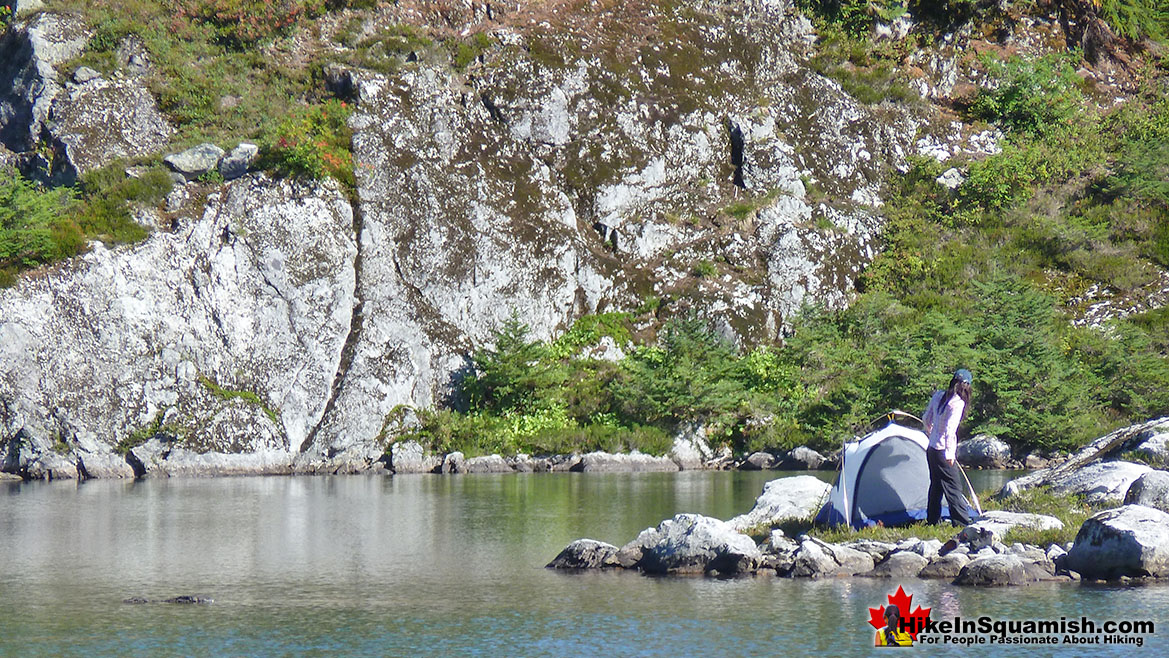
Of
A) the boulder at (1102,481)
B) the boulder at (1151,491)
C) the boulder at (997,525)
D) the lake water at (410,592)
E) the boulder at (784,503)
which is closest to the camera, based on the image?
the lake water at (410,592)

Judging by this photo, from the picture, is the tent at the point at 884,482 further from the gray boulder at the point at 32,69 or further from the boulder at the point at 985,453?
the gray boulder at the point at 32,69

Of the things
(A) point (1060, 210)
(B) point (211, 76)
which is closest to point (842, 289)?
(A) point (1060, 210)

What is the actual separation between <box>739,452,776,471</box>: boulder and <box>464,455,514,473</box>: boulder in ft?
26.6

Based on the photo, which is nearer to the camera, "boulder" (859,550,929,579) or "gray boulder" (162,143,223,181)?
"boulder" (859,550,929,579)

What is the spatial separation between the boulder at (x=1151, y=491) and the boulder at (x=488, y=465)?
79.5ft

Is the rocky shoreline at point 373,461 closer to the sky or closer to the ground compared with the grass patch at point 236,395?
closer to the ground

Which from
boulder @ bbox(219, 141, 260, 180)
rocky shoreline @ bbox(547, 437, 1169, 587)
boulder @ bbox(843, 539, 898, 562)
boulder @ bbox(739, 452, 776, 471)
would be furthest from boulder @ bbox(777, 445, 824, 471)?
boulder @ bbox(219, 141, 260, 180)

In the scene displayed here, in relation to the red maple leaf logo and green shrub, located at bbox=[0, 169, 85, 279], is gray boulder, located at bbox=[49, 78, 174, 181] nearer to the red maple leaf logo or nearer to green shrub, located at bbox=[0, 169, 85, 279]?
green shrub, located at bbox=[0, 169, 85, 279]

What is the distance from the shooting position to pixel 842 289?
49375mm

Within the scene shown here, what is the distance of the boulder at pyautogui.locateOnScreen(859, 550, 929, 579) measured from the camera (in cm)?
1642

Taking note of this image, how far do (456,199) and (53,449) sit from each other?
1852cm

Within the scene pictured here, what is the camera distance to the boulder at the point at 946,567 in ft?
52.8

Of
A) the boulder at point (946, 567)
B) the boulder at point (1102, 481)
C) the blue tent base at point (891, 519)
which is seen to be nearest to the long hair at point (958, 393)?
the blue tent base at point (891, 519)

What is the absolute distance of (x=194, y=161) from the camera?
147ft
